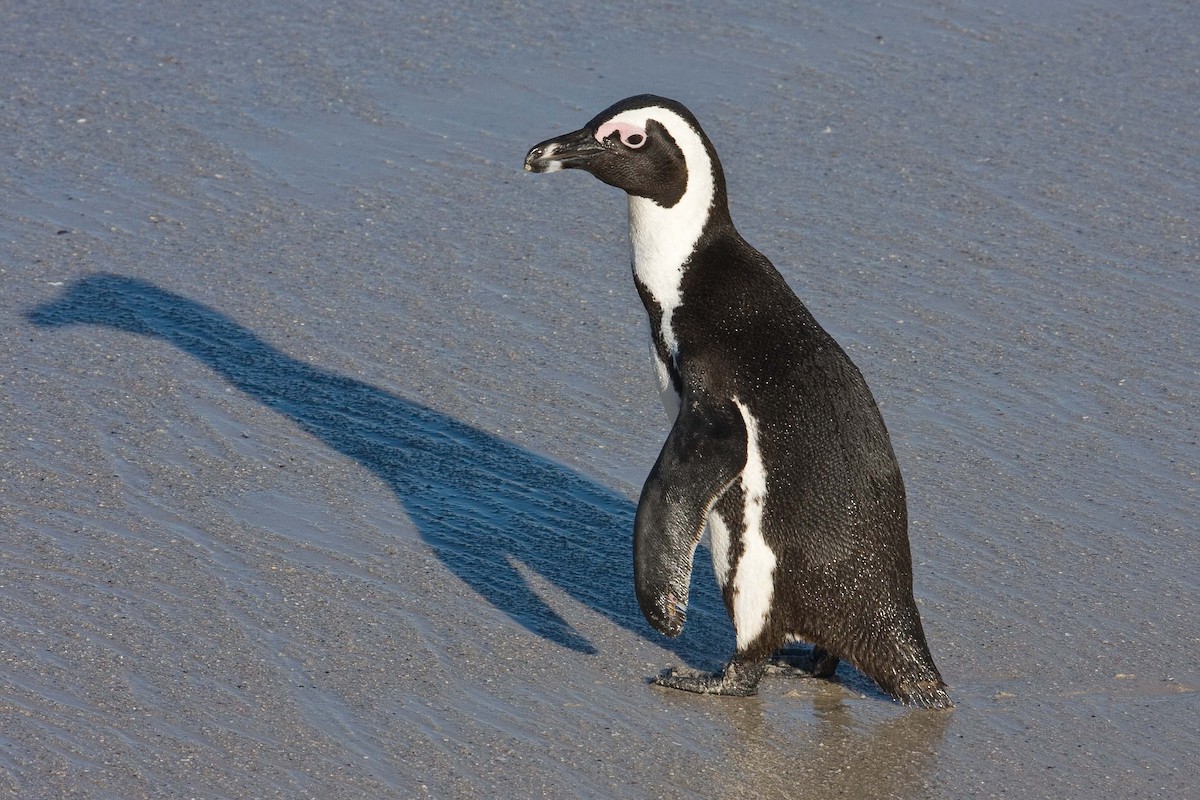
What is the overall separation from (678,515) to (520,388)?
4.33 ft

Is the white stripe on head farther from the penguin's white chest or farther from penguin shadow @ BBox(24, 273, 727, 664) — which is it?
penguin shadow @ BBox(24, 273, 727, 664)

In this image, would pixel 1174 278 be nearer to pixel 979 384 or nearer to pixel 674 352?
pixel 979 384

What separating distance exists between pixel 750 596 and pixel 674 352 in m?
0.51

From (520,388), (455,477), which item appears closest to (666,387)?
(455,477)

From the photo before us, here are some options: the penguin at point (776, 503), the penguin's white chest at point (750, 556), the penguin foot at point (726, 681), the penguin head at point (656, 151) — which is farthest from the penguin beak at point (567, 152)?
the penguin foot at point (726, 681)

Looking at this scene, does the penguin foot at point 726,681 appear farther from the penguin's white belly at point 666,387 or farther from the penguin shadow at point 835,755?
the penguin's white belly at point 666,387

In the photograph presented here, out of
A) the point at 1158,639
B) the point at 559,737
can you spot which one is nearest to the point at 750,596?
the point at 559,737

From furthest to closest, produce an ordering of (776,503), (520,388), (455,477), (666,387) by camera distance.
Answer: (520,388) < (455,477) < (666,387) < (776,503)

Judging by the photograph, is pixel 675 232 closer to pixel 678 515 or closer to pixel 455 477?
pixel 678 515

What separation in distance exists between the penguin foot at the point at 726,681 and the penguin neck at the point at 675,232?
69cm

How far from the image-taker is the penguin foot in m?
3.34

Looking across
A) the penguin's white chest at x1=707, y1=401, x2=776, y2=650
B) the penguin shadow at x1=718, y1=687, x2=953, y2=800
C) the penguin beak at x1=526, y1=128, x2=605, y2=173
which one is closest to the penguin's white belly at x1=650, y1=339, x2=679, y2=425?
the penguin's white chest at x1=707, y1=401, x2=776, y2=650

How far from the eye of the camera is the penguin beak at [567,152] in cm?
356

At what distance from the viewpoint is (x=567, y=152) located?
3.58 meters
